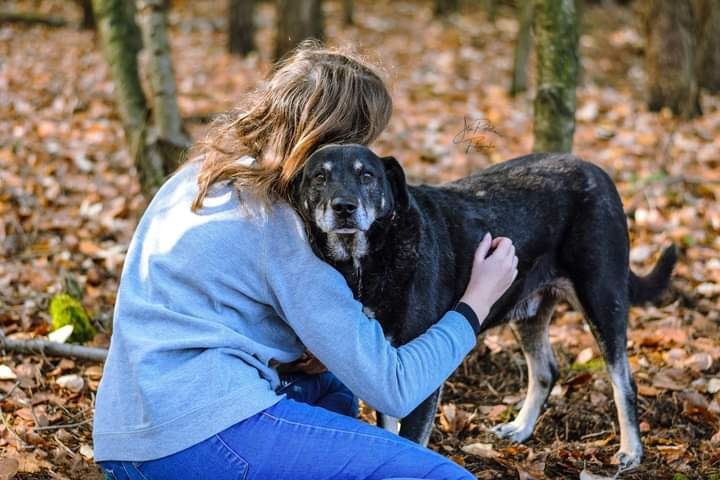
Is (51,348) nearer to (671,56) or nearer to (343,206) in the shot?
(343,206)

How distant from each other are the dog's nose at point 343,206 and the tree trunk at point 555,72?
276 cm

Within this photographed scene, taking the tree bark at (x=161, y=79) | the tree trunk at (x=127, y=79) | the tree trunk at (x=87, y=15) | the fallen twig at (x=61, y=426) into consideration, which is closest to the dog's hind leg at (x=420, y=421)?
the fallen twig at (x=61, y=426)

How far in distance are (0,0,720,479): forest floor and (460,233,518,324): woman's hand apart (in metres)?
0.60

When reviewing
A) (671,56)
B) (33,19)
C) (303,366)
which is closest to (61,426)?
(303,366)

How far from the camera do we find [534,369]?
4465 mm

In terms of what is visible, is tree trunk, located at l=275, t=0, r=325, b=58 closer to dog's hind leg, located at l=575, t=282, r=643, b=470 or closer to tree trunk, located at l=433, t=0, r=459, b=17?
tree trunk, located at l=433, t=0, r=459, b=17

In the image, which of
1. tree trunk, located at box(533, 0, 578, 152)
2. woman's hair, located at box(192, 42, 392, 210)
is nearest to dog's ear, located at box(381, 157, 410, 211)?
woman's hair, located at box(192, 42, 392, 210)

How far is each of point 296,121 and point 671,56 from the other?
7810 millimetres

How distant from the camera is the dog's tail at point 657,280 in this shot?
14.9 ft

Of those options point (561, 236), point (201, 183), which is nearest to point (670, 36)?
point (561, 236)

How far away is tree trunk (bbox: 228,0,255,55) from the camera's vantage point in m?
13.1

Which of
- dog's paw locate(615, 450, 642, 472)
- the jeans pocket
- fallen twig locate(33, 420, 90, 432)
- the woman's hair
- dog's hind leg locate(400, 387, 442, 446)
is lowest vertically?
dog's paw locate(615, 450, 642, 472)

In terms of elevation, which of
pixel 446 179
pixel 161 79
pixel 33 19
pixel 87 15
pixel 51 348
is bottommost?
pixel 446 179

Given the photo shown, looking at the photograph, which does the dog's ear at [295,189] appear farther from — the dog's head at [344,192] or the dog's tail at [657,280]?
the dog's tail at [657,280]
